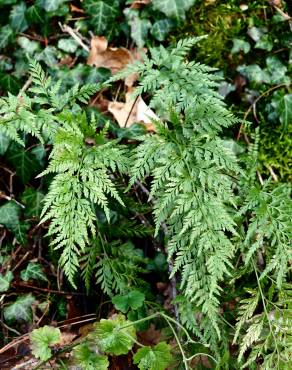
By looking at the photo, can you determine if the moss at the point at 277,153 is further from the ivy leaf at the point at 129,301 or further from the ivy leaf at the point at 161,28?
the ivy leaf at the point at 129,301

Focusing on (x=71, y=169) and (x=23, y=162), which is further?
(x=23, y=162)

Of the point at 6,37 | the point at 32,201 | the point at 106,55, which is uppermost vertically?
the point at 6,37

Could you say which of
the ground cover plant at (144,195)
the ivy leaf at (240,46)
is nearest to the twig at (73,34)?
the ground cover plant at (144,195)

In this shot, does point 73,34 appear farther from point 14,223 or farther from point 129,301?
point 129,301

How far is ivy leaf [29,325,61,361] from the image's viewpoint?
2.09 meters

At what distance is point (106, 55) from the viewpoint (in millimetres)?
3021

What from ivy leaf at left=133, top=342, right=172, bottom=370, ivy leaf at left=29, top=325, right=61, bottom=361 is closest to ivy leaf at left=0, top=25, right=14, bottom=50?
ivy leaf at left=29, top=325, right=61, bottom=361

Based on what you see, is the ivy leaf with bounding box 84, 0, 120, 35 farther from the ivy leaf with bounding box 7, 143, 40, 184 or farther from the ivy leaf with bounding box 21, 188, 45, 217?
the ivy leaf with bounding box 21, 188, 45, 217

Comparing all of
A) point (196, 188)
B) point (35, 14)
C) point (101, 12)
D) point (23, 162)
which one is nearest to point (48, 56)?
point (35, 14)

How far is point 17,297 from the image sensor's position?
269cm

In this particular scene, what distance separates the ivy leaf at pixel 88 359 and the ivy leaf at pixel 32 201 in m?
0.88

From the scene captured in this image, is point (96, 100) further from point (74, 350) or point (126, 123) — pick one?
point (74, 350)

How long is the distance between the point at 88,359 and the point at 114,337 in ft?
0.45

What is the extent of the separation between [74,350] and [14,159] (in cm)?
115
